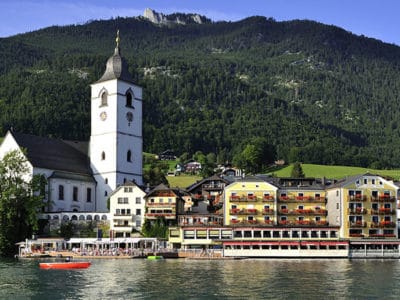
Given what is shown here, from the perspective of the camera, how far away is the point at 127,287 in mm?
64000

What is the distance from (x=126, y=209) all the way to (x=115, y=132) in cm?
1789

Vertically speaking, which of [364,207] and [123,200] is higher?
[123,200]

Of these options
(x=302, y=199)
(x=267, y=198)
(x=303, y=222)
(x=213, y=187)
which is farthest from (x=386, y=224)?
(x=213, y=187)

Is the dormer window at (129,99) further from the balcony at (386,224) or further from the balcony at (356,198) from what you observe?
the balcony at (386,224)

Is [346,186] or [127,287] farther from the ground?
[346,186]

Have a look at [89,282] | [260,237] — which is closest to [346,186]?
[260,237]

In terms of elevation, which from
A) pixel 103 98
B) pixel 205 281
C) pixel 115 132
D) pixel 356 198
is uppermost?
pixel 103 98

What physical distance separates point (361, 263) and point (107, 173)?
53604mm

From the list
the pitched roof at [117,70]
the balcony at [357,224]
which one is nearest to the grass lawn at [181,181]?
the pitched roof at [117,70]

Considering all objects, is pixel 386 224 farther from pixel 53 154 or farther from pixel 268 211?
pixel 53 154

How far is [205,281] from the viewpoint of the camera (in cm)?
6838

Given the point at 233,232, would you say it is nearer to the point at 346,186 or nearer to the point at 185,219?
the point at 185,219

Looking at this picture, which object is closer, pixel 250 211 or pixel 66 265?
pixel 66 265

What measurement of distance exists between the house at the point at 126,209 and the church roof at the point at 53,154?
43.8 ft
